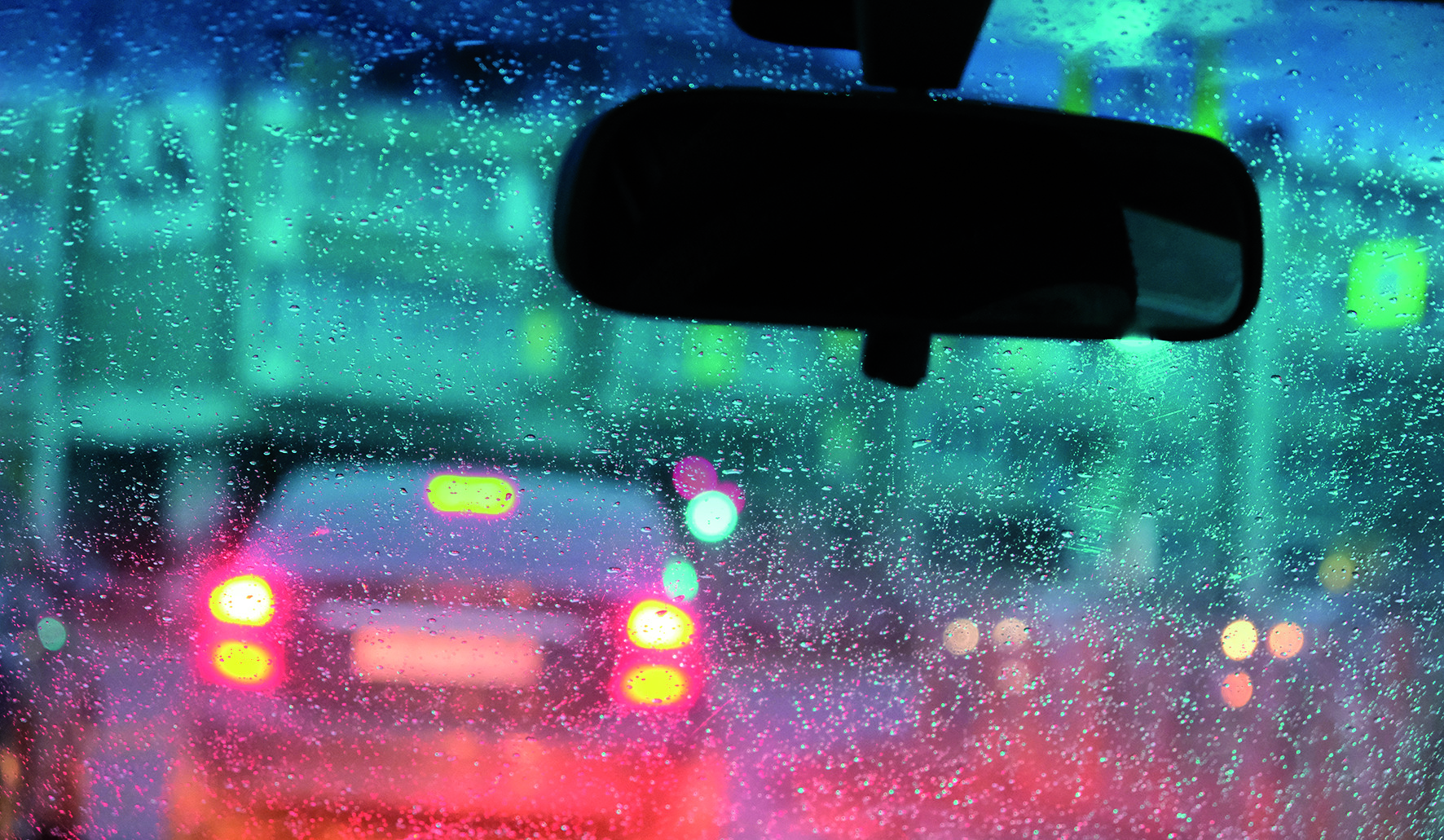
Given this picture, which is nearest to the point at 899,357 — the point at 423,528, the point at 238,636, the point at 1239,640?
the point at 423,528

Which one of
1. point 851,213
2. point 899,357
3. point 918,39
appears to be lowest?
point 899,357

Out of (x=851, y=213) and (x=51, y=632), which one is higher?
(x=851, y=213)

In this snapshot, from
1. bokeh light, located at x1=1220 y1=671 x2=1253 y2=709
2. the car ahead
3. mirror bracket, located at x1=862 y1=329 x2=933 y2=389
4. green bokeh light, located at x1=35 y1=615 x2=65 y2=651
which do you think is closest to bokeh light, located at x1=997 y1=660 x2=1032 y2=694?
bokeh light, located at x1=1220 y1=671 x2=1253 y2=709

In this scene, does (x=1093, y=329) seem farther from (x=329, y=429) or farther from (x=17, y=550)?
(x=17, y=550)

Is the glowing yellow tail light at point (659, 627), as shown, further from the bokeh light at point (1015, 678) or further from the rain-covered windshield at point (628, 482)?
the bokeh light at point (1015, 678)

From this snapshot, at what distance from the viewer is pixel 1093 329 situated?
1.27m

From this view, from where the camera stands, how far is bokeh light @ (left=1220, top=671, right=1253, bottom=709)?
1.93 metres

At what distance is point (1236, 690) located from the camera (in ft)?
6.35

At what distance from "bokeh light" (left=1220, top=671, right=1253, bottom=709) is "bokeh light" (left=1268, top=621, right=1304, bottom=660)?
9 centimetres

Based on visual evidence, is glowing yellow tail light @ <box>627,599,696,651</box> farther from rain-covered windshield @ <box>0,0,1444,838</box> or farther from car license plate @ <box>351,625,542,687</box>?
car license plate @ <box>351,625,542,687</box>

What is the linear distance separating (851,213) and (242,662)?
5.16ft

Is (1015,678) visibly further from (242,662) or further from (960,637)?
(242,662)

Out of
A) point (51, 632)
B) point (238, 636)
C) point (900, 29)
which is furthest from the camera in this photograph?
point (238, 636)

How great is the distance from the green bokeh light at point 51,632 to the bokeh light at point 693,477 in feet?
4.13
